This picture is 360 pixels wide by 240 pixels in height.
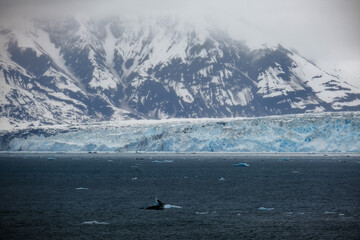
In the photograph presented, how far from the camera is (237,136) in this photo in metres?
162

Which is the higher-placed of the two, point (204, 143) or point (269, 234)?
point (204, 143)

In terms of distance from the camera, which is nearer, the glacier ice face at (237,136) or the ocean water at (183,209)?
the ocean water at (183,209)

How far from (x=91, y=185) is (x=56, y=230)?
129 ft

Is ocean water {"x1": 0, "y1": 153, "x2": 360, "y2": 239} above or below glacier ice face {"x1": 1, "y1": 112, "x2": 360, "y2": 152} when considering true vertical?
below

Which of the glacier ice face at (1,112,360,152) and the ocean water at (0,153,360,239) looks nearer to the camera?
the ocean water at (0,153,360,239)

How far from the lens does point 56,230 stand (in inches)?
1817

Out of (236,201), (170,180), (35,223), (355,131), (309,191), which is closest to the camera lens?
(35,223)

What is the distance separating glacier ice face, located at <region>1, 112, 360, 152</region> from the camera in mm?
148375

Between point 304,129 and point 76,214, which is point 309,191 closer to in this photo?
point 76,214

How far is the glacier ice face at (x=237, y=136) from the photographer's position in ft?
487

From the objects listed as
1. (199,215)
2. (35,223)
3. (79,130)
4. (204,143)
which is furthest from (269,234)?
(79,130)

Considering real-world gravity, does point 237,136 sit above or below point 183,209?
above

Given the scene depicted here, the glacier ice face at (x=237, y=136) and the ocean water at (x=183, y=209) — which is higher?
the glacier ice face at (x=237, y=136)

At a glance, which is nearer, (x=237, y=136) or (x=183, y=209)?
(x=183, y=209)
